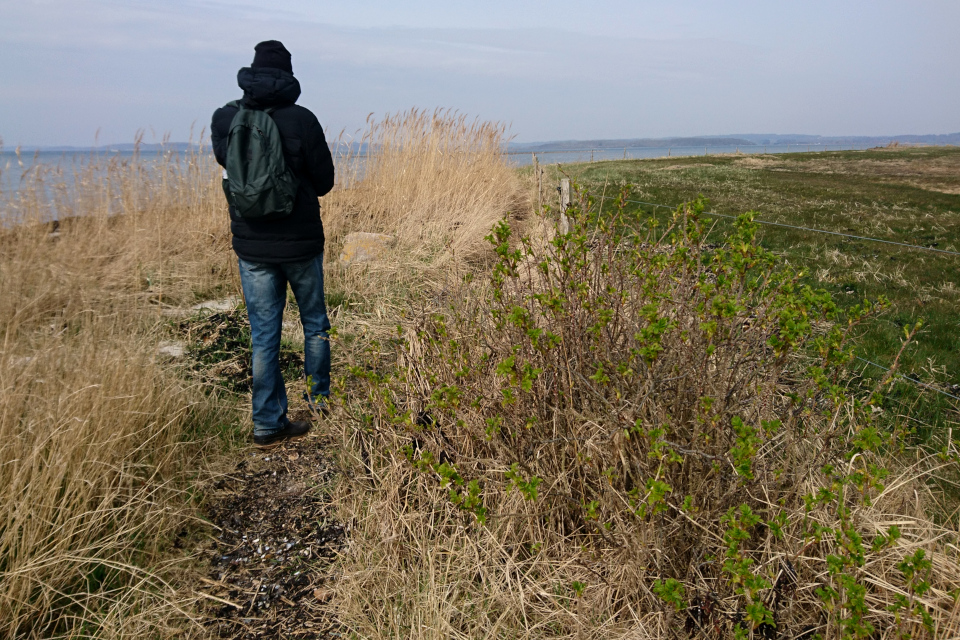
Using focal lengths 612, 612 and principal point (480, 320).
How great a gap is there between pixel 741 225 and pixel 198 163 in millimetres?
6319

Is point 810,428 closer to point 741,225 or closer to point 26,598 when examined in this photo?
point 741,225

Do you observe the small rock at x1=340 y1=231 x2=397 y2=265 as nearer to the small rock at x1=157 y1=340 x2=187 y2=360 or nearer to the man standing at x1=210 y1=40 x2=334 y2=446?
the small rock at x1=157 y1=340 x2=187 y2=360

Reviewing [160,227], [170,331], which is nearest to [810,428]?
[170,331]

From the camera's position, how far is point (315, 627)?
226cm

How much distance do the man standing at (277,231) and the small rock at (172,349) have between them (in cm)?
126

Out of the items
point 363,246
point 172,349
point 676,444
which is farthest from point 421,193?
point 676,444

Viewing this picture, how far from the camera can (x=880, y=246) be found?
737 cm

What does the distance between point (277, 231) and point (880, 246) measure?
284 inches

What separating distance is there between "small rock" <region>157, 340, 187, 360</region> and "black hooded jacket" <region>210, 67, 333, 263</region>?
1504 millimetres

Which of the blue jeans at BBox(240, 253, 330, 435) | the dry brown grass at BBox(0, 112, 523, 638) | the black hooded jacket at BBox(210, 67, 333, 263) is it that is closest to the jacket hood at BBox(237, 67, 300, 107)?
the black hooded jacket at BBox(210, 67, 333, 263)

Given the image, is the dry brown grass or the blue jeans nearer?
the dry brown grass

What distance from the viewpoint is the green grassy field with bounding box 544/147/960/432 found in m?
4.05

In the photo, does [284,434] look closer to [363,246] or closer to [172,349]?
[172,349]

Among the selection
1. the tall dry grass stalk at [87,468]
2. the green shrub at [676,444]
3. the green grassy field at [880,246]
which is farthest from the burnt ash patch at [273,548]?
the green grassy field at [880,246]
